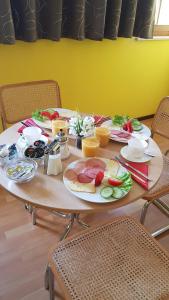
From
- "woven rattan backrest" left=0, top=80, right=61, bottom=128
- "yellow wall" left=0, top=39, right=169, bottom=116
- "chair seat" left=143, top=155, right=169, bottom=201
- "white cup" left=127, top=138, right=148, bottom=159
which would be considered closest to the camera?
"white cup" left=127, top=138, right=148, bottom=159

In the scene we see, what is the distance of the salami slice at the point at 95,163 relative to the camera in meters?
1.07

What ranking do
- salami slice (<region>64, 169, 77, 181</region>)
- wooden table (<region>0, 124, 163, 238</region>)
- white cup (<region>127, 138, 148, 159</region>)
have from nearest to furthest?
1. wooden table (<region>0, 124, 163, 238</region>)
2. salami slice (<region>64, 169, 77, 181</region>)
3. white cup (<region>127, 138, 148, 159</region>)

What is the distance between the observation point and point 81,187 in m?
0.94

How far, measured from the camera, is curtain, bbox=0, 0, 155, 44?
1.73 m

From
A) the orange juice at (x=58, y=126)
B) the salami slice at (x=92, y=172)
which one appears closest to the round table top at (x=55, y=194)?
the salami slice at (x=92, y=172)

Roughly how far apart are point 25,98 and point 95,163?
91 cm

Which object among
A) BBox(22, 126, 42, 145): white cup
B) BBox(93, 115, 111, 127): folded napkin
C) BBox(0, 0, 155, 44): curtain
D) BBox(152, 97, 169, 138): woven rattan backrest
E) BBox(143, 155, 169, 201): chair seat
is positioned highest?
BBox(0, 0, 155, 44): curtain

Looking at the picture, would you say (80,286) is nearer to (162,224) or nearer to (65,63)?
(162,224)

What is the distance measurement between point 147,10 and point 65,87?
3.23 feet

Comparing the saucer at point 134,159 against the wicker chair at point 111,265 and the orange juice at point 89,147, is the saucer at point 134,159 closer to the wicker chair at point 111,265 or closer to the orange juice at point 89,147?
the orange juice at point 89,147

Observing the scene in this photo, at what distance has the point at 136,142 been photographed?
1147 millimetres

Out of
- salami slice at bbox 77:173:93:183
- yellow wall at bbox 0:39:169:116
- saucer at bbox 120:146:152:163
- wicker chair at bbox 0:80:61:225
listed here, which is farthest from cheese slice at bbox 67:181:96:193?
yellow wall at bbox 0:39:169:116

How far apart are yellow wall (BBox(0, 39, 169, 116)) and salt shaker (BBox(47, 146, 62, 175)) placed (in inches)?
51.6

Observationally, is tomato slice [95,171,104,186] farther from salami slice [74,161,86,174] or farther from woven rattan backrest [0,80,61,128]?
woven rattan backrest [0,80,61,128]
